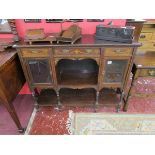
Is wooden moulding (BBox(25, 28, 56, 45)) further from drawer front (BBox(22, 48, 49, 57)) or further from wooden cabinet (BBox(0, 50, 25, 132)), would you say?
wooden cabinet (BBox(0, 50, 25, 132))

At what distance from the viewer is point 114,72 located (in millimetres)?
1748

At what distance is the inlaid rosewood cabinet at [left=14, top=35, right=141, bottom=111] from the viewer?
1.49m

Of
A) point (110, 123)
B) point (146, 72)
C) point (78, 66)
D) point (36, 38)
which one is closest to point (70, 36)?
point (36, 38)

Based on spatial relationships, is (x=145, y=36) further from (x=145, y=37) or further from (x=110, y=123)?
(x=110, y=123)

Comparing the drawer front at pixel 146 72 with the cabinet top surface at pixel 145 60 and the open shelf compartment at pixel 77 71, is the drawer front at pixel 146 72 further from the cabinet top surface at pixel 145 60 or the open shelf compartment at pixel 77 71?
the open shelf compartment at pixel 77 71

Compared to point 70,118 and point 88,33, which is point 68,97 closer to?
point 70,118

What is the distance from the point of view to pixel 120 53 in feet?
5.02

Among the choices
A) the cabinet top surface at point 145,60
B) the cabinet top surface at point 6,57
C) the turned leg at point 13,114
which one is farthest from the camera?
the cabinet top surface at point 145,60

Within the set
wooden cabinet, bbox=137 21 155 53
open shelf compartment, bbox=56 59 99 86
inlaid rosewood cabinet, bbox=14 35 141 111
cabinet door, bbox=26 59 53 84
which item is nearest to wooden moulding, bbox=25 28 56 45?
inlaid rosewood cabinet, bbox=14 35 141 111

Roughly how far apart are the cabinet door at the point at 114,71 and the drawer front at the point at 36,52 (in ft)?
2.25

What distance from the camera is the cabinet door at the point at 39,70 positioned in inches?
64.5

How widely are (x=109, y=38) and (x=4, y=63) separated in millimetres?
1144

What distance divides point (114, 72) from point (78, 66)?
1.90 feet

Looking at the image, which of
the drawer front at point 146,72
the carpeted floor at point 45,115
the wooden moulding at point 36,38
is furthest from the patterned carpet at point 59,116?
the wooden moulding at point 36,38
